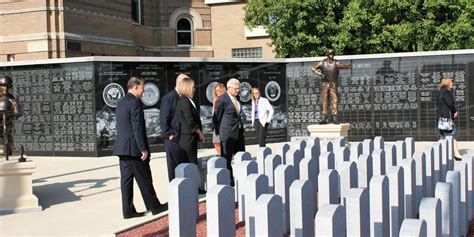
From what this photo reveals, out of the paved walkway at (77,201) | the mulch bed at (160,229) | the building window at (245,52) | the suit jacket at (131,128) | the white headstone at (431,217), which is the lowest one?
the paved walkway at (77,201)

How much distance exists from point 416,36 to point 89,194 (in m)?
17.7

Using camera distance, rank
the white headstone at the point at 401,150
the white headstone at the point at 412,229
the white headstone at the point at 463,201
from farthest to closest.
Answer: the white headstone at the point at 401,150 → the white headstone at the point at 463,201 → the white headstone at the point at 412,229

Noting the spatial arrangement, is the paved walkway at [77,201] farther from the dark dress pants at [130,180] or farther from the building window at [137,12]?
the building window at [137,12]

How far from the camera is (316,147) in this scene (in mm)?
8336

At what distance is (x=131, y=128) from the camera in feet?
23.6

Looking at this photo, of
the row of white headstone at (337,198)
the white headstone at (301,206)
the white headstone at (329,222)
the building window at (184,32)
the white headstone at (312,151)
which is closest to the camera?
the white headstone at (329,222)

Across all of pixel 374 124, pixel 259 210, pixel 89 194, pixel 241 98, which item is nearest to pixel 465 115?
pixel 374 124

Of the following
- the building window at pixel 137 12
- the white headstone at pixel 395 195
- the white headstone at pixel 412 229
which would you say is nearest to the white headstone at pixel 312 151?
the white headstone at pixel 395 195

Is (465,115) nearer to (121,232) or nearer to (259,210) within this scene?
(121,232)

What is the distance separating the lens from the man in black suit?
916cm

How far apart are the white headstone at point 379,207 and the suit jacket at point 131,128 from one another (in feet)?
10.7

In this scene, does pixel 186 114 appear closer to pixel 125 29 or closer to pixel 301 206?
pixel 301 206

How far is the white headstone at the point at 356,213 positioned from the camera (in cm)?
410

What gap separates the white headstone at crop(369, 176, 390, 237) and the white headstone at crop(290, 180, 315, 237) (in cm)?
51
